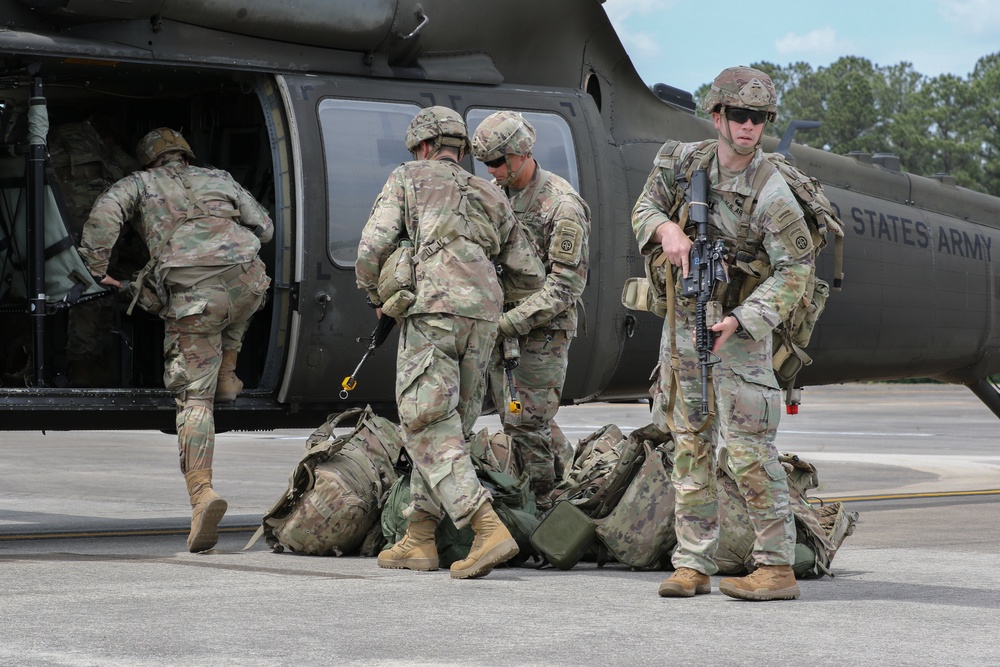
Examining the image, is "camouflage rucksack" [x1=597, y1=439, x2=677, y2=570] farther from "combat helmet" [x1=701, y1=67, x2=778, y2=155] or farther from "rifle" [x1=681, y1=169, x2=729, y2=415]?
"combat helmet" [x1=701, y1=67, x2=778, y2=155]

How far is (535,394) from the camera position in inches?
297

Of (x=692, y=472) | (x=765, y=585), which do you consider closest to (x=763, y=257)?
(x=692, y=472)

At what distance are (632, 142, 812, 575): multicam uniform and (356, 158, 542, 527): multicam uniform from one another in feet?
3.16

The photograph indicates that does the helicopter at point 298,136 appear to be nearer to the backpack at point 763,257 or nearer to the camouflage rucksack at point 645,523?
the camouflage rucksack at point 645,523

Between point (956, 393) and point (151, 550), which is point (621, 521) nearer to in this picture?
point (151, 550)

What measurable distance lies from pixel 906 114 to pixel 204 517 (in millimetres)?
75756

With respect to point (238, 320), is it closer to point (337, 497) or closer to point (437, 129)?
point (337, 497)

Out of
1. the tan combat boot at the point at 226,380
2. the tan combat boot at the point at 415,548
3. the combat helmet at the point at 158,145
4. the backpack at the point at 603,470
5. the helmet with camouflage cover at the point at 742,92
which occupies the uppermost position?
the helmet with camouflage cover at the point at 742,92

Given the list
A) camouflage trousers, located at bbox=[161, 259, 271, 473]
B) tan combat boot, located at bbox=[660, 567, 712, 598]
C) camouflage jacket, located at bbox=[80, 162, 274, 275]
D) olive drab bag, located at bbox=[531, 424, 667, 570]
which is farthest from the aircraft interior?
tan combat boot, located at bbox=[660, 567, 712, 598]

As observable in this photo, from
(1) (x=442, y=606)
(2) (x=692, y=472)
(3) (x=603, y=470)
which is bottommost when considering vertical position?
(1) (x=442, y=606)

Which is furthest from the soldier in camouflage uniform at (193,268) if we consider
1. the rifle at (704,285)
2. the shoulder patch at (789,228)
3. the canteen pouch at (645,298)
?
the shoulder patch at (789,228)

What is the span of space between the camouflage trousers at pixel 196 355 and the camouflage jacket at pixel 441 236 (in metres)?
1.03

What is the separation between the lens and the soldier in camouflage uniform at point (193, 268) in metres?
7.20

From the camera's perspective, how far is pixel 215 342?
7.31 meters
